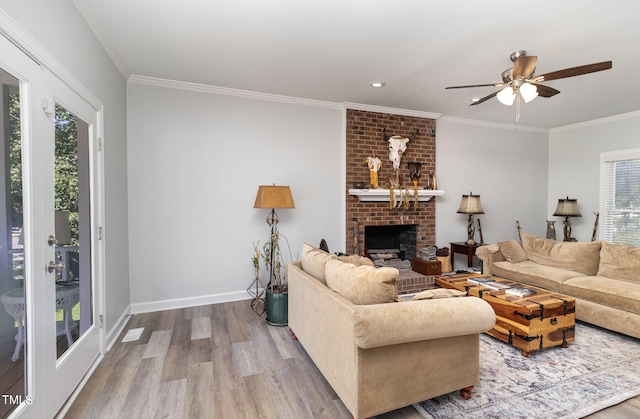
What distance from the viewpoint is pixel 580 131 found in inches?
213

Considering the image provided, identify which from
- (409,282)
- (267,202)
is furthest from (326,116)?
(409,282)

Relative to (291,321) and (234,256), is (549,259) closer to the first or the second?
(291,321)

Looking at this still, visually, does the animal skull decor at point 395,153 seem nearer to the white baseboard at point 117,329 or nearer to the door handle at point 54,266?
the white baseboard at point 117,329

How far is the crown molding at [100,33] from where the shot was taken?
214 cm

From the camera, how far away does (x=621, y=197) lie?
16.2ft

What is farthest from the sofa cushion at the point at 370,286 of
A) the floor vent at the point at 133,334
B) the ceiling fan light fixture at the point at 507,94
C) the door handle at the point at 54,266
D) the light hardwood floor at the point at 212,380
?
the floor vent at the point at 133,334

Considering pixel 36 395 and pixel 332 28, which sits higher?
pixel 332 28

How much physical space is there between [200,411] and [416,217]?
3.97m

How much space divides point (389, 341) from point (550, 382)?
1506 mm

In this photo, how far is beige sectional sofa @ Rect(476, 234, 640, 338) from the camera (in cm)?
284

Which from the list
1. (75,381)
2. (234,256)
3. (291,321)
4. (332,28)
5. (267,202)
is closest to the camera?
(75,381)

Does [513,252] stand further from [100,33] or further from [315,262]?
[100,33]

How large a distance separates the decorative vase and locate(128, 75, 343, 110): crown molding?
2.51m

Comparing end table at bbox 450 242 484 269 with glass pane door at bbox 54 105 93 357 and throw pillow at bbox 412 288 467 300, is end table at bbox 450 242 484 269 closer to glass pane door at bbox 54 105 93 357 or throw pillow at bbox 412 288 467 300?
throw pillow at bbox 412 288 467 300
